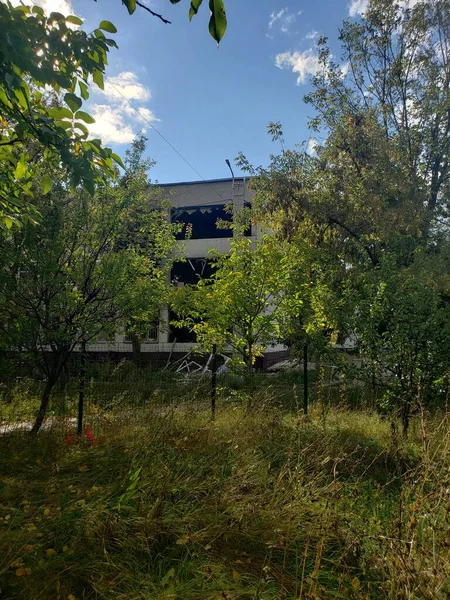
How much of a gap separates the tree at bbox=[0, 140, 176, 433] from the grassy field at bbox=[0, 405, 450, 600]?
1.34 metres

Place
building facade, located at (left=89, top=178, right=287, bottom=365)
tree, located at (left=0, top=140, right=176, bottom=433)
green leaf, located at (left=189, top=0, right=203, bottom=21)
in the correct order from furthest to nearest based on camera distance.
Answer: building facade, located at (left=89, top=178, right=287, bottom=365)
tree, located at (left=0, top=140, right=176, bottom=433)
green leaf, located at (left=189, top=0, right=203, bottom=21)

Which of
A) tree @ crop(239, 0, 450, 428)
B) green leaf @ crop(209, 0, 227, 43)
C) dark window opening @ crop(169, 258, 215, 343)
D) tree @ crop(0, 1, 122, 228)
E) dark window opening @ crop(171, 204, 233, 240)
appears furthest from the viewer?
dark window opening @ crop(171, 204, 233, 240)

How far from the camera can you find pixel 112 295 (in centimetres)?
559

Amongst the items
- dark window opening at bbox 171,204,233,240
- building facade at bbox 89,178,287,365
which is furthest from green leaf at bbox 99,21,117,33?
dark window opening at bbox 171,204,233,240

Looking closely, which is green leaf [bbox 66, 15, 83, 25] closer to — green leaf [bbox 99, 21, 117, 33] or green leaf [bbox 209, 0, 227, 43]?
green leaf [bbox 99, 21, 117, 33]

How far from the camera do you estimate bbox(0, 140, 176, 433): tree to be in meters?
4.99

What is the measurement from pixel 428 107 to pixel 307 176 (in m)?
3.36

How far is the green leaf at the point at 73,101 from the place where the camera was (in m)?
2.24

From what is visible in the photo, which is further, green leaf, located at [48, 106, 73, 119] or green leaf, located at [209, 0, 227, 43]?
green leaf, located at [48, 106, 73, 119]

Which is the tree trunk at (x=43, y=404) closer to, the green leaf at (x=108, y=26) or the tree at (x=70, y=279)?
the tree at (x=70, y=279)

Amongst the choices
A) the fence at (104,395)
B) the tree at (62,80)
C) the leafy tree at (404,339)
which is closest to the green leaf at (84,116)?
the tree at (62,80)

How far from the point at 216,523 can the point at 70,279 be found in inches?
142

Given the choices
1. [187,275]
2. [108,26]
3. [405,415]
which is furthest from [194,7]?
[187,275]

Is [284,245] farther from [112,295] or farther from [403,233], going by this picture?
[403,233]
